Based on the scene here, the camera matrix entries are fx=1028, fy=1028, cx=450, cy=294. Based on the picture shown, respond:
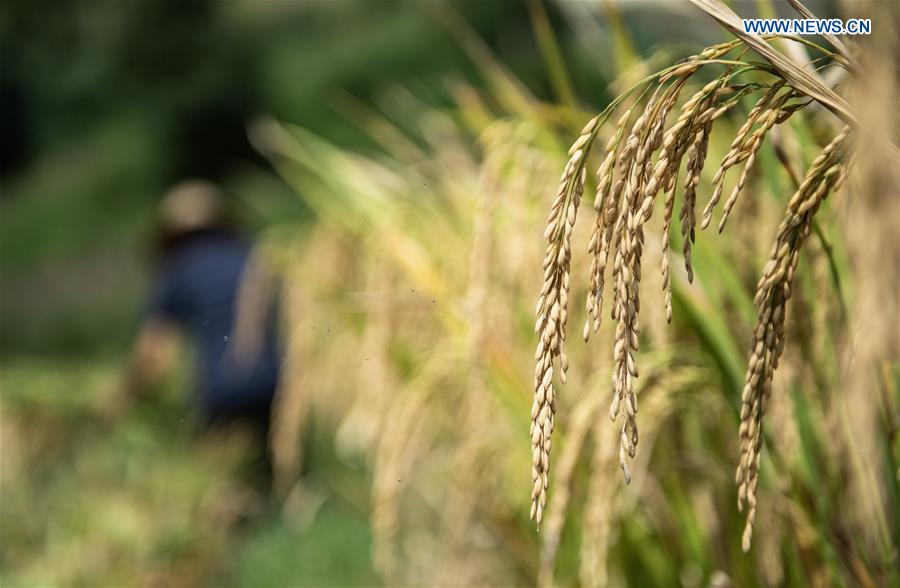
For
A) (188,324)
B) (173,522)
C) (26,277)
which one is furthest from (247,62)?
(173,522)

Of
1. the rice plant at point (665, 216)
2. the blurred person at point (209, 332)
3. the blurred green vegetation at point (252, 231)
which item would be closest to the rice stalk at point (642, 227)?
the rice plant at point (665, 216)

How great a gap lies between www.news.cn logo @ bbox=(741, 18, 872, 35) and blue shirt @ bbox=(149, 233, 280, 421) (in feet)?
10.8

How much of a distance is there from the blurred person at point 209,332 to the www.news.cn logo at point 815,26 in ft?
10.6

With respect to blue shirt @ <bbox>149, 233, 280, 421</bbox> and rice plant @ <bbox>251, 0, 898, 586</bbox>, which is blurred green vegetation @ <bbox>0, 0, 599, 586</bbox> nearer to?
blue shirt @ <bbox>149, 233, 280, 421</bbox>

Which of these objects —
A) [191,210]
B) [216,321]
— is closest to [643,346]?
[216,321]

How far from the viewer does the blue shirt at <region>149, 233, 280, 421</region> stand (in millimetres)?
4344

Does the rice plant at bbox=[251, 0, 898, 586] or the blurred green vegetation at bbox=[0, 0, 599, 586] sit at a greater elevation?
the blurred green vegetation at bbox=[0, 0, 599, 586]

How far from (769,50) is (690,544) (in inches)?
36.2

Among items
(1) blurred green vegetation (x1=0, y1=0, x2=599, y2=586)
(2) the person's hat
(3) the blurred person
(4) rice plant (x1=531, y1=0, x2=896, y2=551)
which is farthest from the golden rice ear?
(1) blurred green vegetation (x1=0, y1=0, x2=599, y2=586)

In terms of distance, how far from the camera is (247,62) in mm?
12141

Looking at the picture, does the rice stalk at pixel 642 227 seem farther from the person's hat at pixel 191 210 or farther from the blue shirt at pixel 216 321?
the person's hat at pixel 191 210

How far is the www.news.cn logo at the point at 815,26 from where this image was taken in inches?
33.0

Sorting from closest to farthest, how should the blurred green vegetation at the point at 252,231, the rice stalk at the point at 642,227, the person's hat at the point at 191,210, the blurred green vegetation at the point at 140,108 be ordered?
the rice stalk at the point at 642,227
the blurred green vegetation at the point at 252,231
the person's hat at the point at 191,210
the blurred green vegetation at the point at 140,108

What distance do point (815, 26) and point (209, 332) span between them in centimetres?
376
